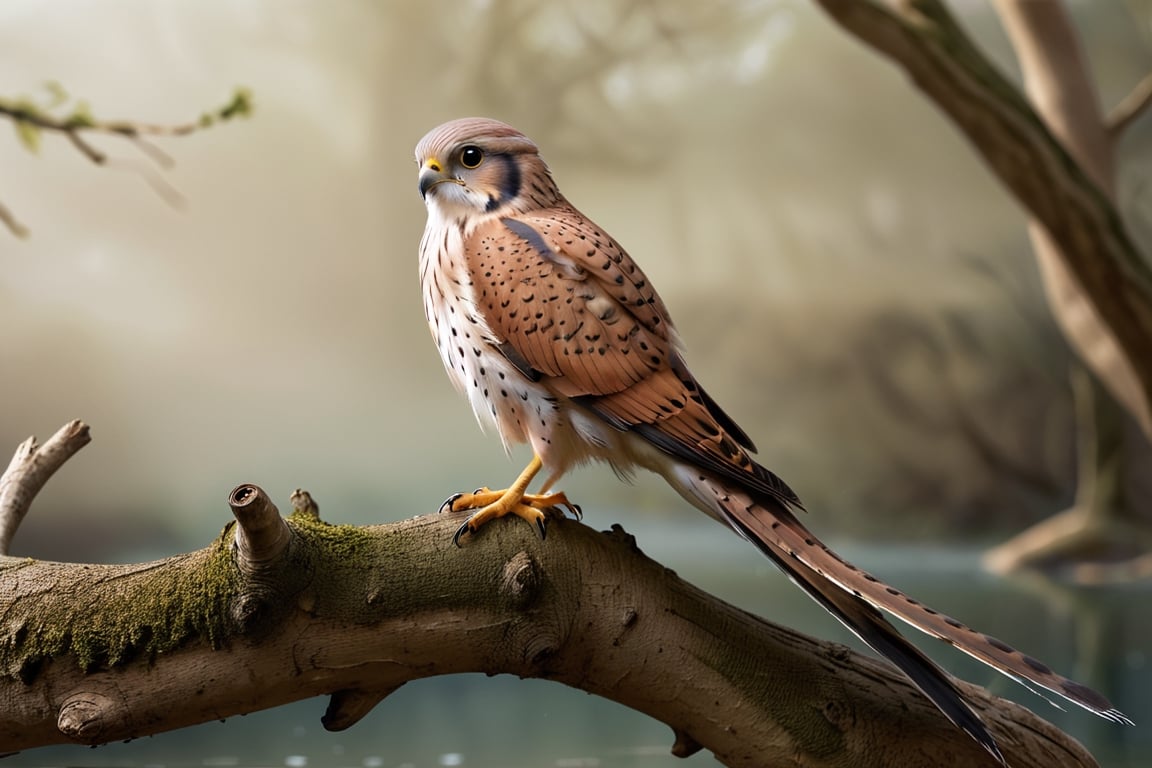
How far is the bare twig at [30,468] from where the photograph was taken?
1869 mm

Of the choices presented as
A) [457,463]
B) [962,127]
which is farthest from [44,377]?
[962,127]

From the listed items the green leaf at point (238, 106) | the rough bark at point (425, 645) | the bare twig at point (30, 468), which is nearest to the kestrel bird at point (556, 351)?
the rough bark at point (425, 645)

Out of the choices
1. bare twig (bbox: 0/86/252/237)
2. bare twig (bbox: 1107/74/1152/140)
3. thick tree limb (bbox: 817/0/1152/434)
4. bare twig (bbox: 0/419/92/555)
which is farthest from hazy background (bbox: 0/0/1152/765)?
bare twig (bbox: 0/419/92/555)

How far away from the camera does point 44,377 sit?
3844 millimetres

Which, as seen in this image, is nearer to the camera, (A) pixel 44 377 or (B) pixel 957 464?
(A) pixel 44 377

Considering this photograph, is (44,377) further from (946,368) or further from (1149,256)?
(1149,256)

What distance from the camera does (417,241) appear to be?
4.11 meters

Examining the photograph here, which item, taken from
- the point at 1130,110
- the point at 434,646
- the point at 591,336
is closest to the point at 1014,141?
the point at 1130,110

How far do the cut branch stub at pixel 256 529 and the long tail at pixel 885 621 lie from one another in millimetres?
689

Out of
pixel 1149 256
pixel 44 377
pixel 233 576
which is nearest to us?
pixel 233 576

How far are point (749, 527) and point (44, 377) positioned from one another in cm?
332

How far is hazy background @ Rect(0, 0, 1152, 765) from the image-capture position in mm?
3896

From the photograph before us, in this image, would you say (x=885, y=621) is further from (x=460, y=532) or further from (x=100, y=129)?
(x=100, y=129)

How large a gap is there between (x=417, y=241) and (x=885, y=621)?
3029mm
